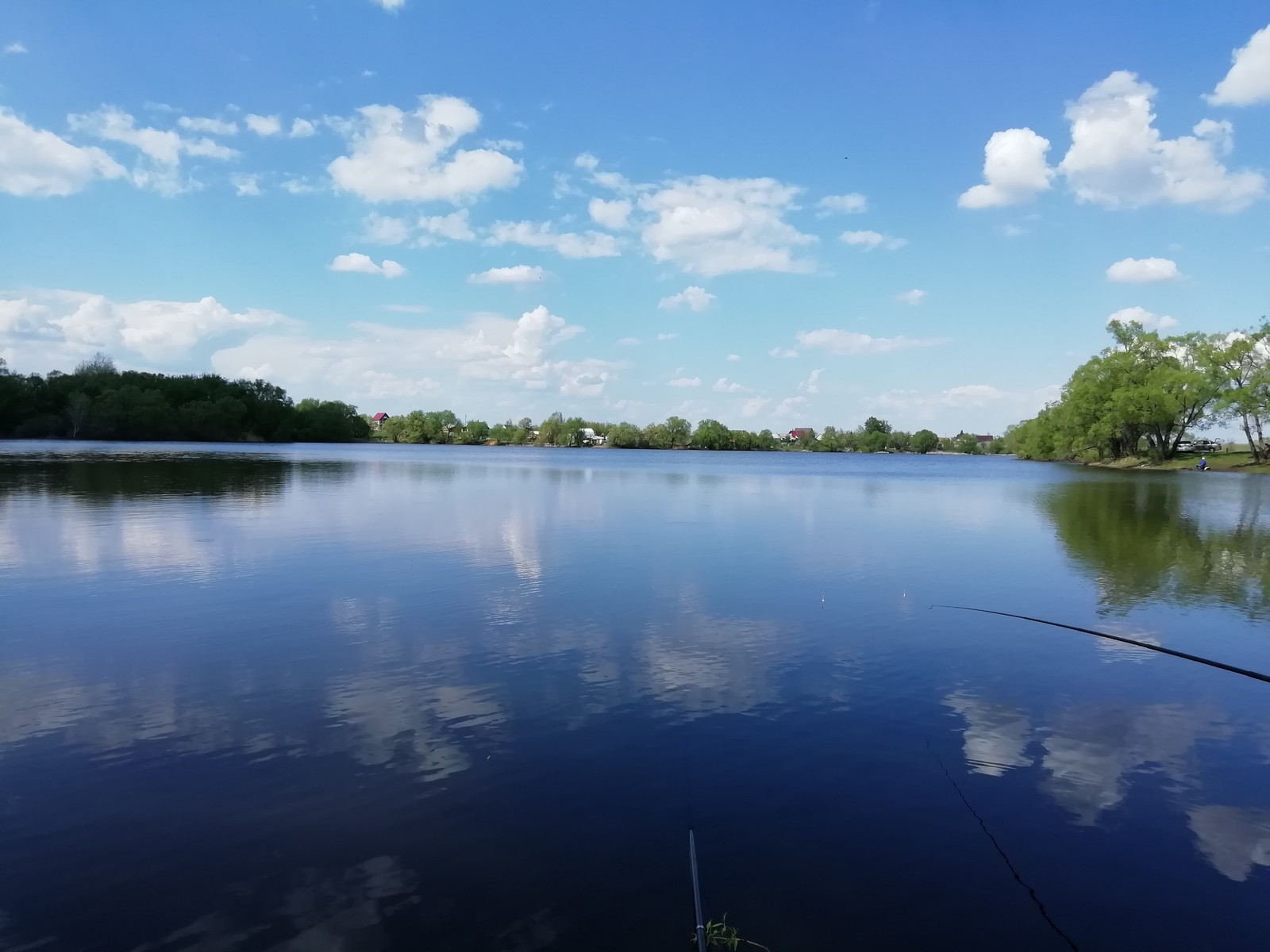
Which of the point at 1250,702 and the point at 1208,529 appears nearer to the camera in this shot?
the point at 1250,702

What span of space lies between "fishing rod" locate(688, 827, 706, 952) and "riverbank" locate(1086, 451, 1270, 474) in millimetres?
96046

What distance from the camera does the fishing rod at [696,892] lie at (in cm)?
491

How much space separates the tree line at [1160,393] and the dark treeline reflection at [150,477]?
86.1 metres

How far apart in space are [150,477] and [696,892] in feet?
161

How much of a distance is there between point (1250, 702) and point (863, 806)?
726cm

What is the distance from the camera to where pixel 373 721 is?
8758 mm

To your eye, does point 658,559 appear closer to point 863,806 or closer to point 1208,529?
point 863,806

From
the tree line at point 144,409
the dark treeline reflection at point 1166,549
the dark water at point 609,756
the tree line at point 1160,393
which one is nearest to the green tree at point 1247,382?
the tree line at point 1160,393

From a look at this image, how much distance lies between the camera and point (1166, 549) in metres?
24.6

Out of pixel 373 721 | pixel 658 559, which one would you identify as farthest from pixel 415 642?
pixel 658 559

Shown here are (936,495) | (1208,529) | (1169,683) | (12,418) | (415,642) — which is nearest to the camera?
(1169,683)

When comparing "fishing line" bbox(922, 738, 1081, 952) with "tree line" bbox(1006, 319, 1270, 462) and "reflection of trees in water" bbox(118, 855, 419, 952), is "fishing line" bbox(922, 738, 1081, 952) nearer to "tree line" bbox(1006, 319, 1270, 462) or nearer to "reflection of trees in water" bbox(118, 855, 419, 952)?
"reflection of trees in water" bbox(118, 855, 419, 952)

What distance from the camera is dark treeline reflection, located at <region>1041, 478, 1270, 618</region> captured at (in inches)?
695

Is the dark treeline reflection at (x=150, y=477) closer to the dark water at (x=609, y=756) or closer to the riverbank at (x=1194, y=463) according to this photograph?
the dark water at (x=609, y=756)
